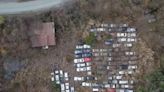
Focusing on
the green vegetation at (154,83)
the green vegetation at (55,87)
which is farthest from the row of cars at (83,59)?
the green vegetation at (154,83)

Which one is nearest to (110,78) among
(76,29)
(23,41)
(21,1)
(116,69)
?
(116,69)

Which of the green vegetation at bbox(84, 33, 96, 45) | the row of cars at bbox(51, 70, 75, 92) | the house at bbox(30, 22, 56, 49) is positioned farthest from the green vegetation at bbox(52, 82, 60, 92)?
the green vegetation at bbox(84, 33, 96, 45)

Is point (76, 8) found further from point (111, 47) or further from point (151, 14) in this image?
point (151, 14)

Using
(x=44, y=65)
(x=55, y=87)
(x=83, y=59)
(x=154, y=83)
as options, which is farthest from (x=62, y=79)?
(x=154, y=83)

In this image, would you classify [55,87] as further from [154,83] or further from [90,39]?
[154,83]

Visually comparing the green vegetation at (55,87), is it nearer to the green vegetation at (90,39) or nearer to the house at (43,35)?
the house at (43,35)

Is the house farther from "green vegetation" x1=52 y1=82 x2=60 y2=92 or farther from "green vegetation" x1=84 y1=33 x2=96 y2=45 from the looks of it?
"green vegetation" x1=52 y1=82 x2=60 y2=92
